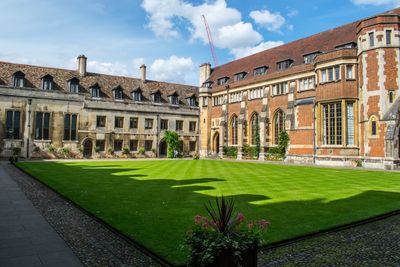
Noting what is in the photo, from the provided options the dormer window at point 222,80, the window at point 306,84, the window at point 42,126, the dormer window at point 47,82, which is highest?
the dormer window at point 222,80

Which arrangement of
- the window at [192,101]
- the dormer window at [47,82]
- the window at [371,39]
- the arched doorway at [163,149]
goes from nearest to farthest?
the window at [371,39] → the dormer window at [47,82] → the arched doorway at [163,149] → the window at [192,101]

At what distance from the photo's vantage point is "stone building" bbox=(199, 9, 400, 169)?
86.3ft

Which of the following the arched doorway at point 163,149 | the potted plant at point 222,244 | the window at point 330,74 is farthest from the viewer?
the arched doorway at point 163,149

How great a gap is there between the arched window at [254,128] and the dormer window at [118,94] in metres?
19.1

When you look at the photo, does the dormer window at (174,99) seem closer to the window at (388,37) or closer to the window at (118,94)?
the window at (118,94)

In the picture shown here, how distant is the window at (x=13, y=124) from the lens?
3700 cm

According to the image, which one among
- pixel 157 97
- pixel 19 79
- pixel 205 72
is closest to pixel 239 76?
pixel 205 72

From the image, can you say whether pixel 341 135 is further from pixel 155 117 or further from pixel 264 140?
pixel 155 117

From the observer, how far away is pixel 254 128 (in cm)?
4078

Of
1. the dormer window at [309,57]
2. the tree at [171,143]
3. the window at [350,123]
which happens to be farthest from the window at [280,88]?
the tree at [171,143]

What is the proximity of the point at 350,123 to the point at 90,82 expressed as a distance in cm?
3363

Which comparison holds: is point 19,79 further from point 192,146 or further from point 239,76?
point 239,76

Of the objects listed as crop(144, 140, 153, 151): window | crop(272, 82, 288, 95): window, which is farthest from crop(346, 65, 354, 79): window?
crop(144, 140, 153, 151): window

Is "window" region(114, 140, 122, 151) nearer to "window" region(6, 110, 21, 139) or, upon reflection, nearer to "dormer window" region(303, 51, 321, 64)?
"window" region(6, 110, 21, 139)
